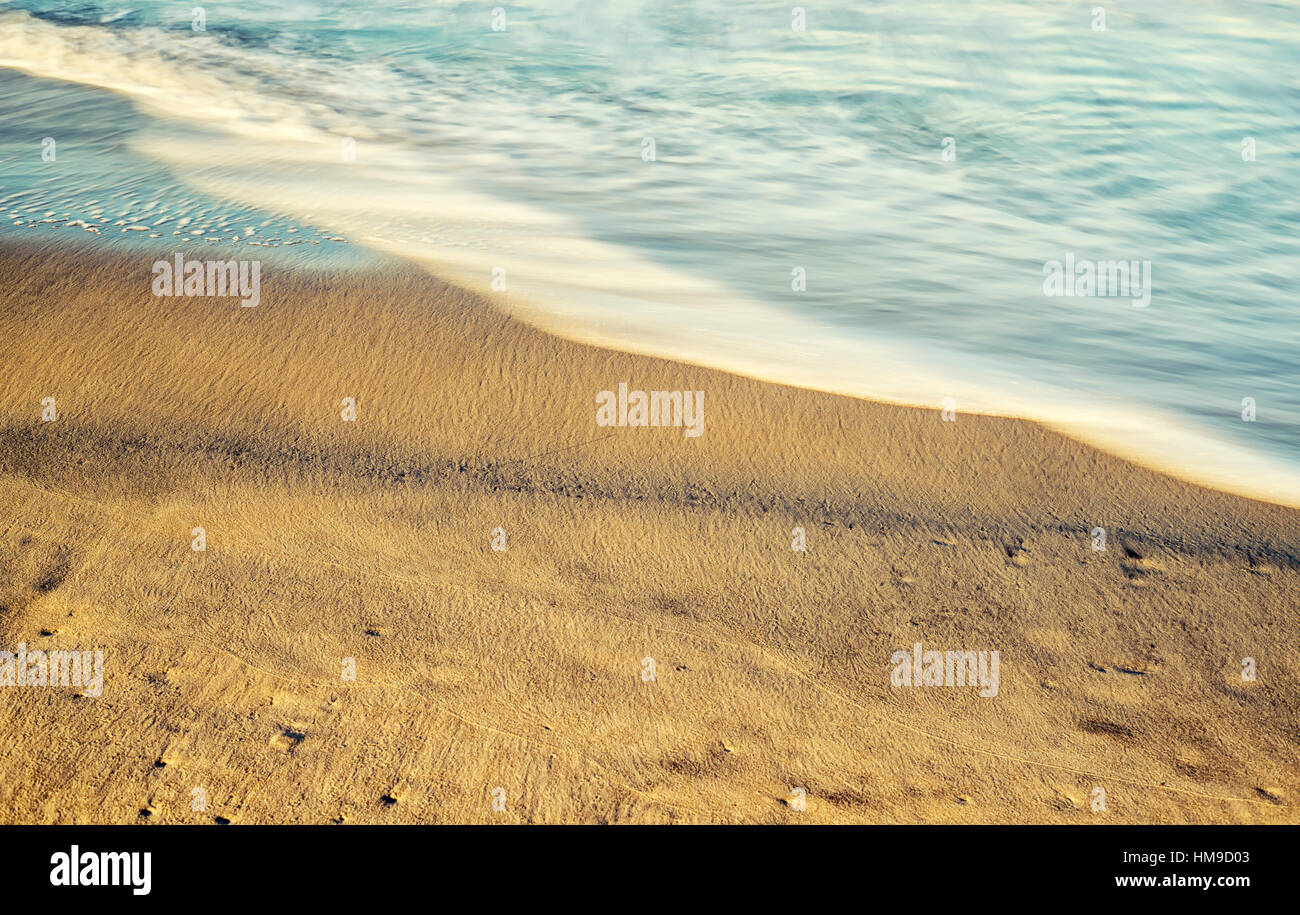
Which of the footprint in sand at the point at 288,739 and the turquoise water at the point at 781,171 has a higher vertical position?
the turquoise water at the point at 781,171

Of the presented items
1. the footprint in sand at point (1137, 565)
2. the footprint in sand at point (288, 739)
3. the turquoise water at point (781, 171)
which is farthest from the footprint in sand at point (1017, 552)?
the footprint in sand at point (288, 739)

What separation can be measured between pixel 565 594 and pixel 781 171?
5368 mm

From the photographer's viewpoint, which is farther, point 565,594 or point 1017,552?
point 1017,552

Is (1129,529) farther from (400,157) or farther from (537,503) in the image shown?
(400,157)

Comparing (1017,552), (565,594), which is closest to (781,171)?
(1017,552)

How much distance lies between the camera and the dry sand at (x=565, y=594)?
221 centimetres

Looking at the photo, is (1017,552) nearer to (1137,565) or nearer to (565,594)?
(1137,565)

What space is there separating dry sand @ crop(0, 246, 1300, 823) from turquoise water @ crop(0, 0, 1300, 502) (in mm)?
663

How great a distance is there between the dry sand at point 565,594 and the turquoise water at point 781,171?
0.66 metres

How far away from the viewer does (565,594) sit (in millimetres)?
2783

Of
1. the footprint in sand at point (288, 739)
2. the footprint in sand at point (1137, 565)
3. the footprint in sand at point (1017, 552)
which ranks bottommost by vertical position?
the footprint in sand at point (1137, 565)

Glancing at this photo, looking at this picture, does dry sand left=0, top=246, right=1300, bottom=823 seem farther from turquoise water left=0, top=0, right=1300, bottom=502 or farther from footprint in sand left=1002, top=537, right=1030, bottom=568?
turquoise water left=0, top=0, right=1300, bottom=502

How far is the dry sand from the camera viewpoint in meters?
2.21

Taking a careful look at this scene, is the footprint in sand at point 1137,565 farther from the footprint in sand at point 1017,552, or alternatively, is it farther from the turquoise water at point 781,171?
the turquoise water at point 781,171
